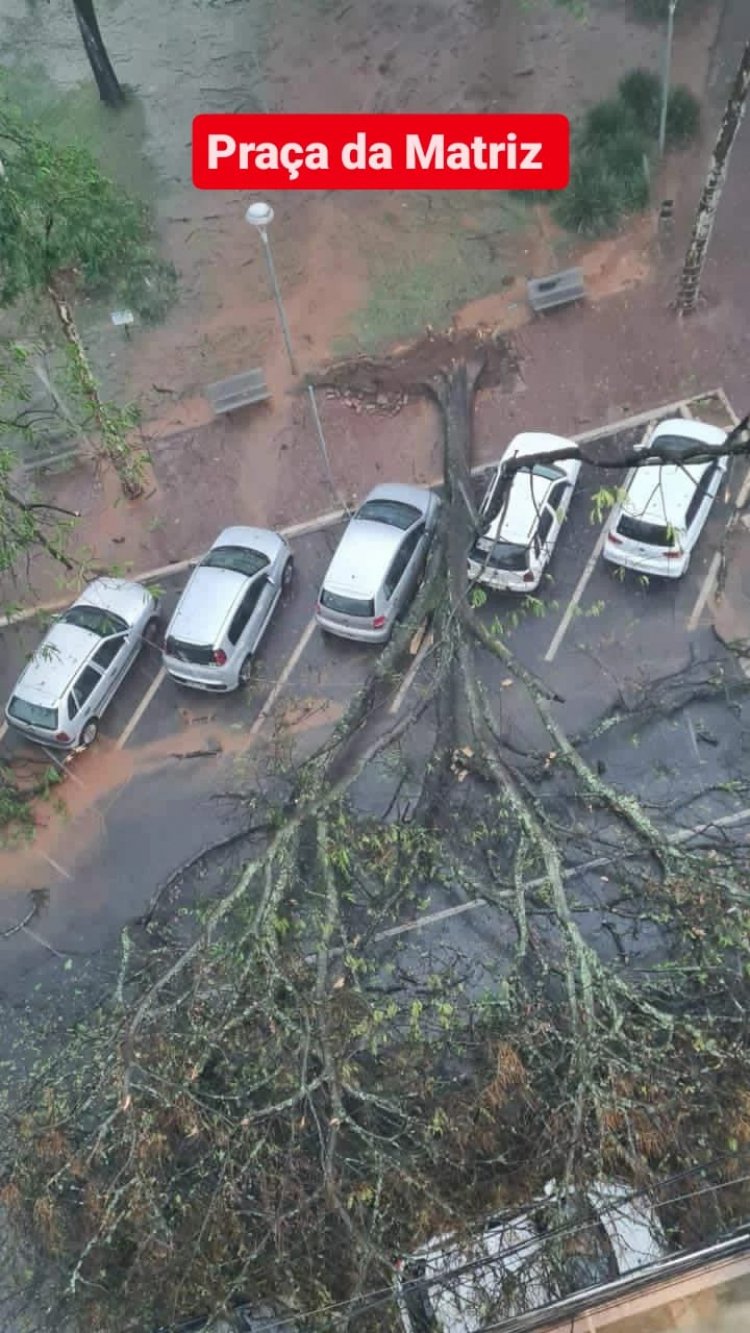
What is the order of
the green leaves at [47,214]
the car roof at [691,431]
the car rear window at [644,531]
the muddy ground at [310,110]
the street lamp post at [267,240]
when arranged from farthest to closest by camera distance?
the muddy ground at [310,110], the car roof at [691,431], the car rear window at [644,531], the street lamp post at [267,240], the green leaves at [47,214]

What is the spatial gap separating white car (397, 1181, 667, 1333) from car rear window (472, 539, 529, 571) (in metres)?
8.80

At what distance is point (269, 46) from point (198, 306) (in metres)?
7.24

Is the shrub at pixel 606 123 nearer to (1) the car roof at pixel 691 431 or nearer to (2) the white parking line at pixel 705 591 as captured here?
(1) the car roof at pixel 691 431

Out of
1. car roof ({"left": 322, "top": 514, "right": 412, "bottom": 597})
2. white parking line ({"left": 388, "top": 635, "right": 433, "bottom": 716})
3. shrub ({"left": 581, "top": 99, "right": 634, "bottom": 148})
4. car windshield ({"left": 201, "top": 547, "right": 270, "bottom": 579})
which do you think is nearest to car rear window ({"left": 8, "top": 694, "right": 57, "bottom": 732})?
car windshield ({"left": 201, "top": 547, "right": 270, "bottom": 579})

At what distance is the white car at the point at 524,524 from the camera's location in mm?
15227

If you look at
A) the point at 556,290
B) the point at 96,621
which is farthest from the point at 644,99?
the point at 96,621

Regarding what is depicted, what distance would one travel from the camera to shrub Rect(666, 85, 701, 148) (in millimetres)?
18969

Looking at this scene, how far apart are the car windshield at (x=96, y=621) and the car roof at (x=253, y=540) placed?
1.94m

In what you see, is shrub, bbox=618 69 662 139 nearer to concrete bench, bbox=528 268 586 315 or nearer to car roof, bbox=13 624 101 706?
concrete bench, bbox=528 268 586 315

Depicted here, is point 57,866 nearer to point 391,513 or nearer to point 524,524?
point 391,513

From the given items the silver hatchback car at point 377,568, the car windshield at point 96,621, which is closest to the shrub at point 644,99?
the silver hatchback car at point 377,568

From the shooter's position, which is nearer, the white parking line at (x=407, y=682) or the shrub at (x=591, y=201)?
the white parking line at (x=407, y=682)

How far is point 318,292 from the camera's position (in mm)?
18984

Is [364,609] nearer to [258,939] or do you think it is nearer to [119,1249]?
[258,939]
